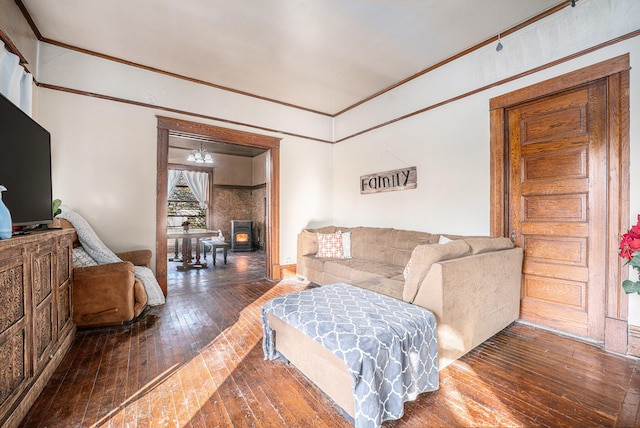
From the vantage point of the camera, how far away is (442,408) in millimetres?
1605

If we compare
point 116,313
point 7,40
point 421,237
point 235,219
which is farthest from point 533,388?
point 235,219

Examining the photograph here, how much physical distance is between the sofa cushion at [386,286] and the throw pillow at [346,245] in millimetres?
1292

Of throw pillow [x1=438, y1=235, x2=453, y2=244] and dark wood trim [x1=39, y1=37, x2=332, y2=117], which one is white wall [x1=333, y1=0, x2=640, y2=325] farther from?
dark wood trim [x1=39, y1=37, x2=332, y2=117]

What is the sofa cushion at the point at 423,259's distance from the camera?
2.02 metres

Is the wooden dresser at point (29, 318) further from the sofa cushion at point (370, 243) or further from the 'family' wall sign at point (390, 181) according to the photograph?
the 'family' wall sign at point (390, 181)

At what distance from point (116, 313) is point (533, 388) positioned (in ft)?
11.5

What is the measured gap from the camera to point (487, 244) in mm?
2482

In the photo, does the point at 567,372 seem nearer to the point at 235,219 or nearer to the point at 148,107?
the point at 148,107

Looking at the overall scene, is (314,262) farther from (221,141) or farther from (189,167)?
(189,167)

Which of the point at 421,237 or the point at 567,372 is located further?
the point at 421,237

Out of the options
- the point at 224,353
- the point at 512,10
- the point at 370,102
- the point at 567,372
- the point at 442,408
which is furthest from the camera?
the point at 370,102

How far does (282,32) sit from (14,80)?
95.3 inches

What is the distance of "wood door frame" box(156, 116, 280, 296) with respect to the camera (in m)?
3.69

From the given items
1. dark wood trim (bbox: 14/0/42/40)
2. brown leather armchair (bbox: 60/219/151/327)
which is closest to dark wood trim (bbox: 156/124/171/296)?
brown leather armchair (bbox: 60/219/151/327)
